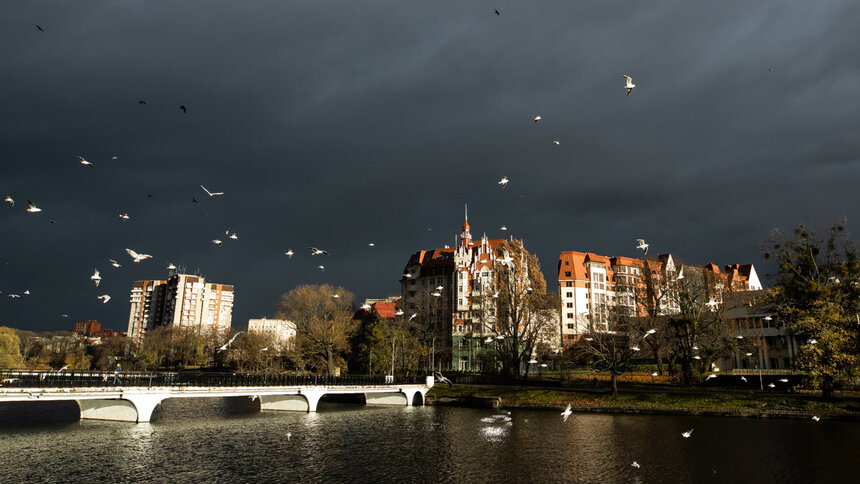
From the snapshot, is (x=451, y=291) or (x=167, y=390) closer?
(x=167, y=390)

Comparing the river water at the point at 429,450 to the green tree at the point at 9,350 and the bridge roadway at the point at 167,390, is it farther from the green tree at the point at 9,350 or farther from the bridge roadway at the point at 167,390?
the green tree at the point at 9,350

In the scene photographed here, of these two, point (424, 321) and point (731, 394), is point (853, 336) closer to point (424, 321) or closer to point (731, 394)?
point (731, 394)

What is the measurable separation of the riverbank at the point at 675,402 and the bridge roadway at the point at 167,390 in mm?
10045

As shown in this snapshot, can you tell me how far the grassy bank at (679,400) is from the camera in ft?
154

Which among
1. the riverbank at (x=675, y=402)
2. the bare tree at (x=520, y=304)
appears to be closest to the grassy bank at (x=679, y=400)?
the riverbank at (x=675, y=402)

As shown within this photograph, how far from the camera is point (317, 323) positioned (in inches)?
3012

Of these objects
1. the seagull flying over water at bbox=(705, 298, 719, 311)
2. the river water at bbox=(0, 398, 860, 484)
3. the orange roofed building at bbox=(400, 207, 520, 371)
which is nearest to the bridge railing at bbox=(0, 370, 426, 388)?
the river water at bbox=(0, 398, 860, 484)

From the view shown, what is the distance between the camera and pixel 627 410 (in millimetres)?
53000

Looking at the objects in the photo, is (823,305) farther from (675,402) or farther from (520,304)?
(520,304)

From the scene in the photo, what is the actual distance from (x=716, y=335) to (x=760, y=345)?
32.9ft

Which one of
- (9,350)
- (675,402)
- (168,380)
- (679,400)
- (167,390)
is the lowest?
(675,402)

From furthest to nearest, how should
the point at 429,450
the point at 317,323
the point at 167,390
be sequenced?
the point at 317,323 < the point at 167,390 < the point at 429,450

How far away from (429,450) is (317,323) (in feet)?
147

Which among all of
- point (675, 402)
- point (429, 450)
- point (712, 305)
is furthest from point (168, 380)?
point (712, 305)
